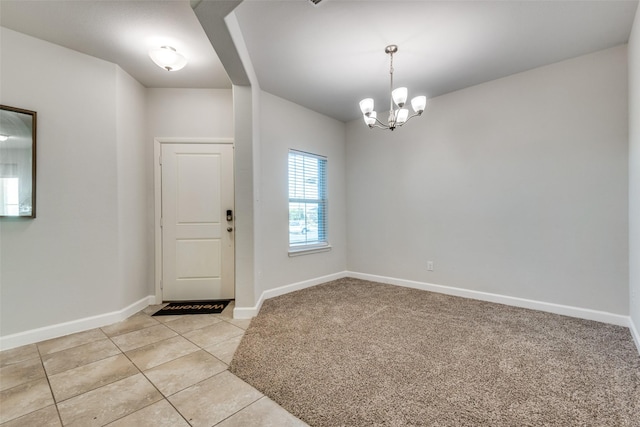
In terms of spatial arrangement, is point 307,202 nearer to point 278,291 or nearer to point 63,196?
point 278,291

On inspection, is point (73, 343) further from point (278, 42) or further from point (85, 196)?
point (278, 42)

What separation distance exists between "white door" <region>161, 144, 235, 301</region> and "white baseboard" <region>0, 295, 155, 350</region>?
22.4 inches

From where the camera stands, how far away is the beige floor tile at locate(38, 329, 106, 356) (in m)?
2.21

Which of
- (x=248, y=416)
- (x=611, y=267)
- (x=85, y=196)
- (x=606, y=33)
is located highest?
(x=606, y=33)

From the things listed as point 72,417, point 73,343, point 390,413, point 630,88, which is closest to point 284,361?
point 390,413

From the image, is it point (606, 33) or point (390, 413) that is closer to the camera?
point (390, 413)

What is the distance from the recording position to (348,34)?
230cm

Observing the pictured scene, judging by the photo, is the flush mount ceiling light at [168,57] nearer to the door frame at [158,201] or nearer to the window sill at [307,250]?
the door frame at [158,201]

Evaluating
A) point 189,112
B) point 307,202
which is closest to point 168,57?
point 189,112

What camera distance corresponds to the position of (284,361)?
1.97 metres

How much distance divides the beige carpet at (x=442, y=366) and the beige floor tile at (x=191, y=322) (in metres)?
0.49

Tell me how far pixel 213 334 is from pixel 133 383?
2.45ft

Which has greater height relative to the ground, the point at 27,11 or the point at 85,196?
the point at 27,11

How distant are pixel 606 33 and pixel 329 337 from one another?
360 cm
